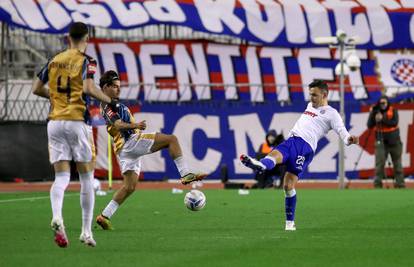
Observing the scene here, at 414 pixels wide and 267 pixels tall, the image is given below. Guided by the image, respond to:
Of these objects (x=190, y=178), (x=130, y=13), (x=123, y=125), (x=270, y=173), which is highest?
(x=130, y=13)

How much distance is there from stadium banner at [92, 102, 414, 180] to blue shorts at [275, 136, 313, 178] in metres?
16.9

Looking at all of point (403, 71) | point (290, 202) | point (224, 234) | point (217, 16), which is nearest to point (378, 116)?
point (403, 71)

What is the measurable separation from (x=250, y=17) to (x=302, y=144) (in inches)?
692

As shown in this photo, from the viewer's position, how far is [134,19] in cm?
3222

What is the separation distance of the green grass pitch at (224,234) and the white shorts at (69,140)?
101 cm

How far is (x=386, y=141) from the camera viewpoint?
30.2m

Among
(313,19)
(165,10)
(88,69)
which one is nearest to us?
(88,69)

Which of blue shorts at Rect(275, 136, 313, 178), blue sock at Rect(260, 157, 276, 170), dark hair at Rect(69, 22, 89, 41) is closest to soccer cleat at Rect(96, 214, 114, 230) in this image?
blue sock at Rect(260, 157, 276, 170)

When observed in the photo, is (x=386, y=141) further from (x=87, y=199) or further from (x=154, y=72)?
(x=87, y=199)

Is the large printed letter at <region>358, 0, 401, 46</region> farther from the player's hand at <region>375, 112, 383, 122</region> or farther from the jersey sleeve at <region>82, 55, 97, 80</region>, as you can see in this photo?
the jersey sleeve at <region>82, 55, 97, 80</region>

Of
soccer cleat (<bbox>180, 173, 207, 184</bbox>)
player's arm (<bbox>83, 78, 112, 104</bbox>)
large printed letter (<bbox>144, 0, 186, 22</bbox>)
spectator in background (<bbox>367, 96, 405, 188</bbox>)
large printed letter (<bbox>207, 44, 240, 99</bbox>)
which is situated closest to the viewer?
player's arm (<bbox>83, 78, 112, 104</bbox>)

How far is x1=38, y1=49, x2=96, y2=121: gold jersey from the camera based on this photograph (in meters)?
12.1

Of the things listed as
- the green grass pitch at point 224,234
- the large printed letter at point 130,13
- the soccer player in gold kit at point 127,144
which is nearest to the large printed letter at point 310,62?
the large printed letter at point 130,13

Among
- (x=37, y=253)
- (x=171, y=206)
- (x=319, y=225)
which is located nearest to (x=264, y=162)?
(x=319, y=225)
